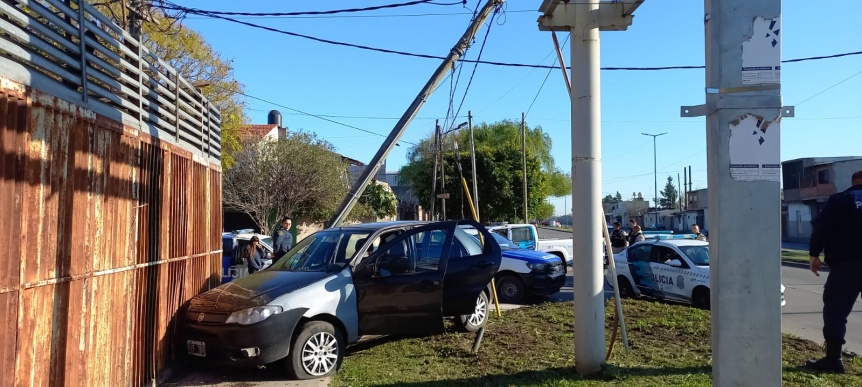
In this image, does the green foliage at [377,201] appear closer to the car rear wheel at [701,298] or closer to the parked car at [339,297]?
the car rear wheel at [701,298]

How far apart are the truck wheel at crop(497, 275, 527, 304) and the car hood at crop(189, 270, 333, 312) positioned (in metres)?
6.23

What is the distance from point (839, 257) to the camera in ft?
19.1

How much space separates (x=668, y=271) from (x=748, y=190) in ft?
30.2

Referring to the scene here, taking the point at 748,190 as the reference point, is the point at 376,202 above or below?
above

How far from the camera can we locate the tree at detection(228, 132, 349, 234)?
91.4 ft

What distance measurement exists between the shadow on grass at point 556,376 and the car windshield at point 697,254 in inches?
232

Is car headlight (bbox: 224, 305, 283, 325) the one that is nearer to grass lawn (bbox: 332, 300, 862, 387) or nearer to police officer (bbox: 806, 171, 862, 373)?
grass lawn (bbox: 332, 300, 862, 387)

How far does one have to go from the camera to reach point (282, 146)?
28.8 m

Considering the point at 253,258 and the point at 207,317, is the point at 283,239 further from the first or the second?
the point at 207,317

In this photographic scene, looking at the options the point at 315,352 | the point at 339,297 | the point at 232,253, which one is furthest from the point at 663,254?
the point at 232,253

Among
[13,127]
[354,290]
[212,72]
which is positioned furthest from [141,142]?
[212,72]

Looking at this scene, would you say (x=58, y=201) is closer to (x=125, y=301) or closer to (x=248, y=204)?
(x=125, y=301)

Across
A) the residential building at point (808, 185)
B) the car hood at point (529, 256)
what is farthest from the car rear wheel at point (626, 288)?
the residential building at point (808, 185)

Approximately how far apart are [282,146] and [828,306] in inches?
992
